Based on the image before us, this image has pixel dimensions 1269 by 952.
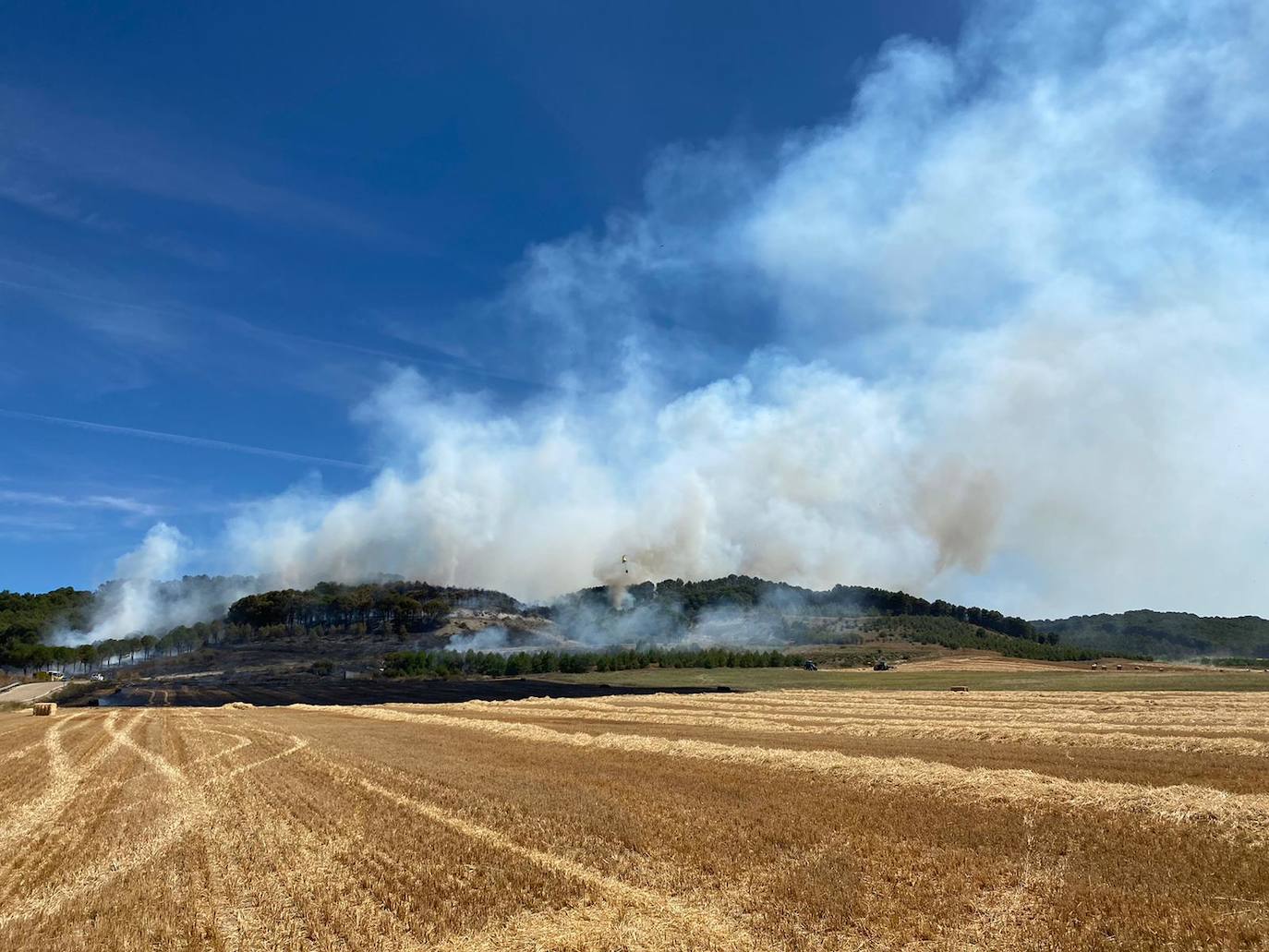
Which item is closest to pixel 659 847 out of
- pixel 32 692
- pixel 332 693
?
pixel 332 693

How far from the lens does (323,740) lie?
116 feet

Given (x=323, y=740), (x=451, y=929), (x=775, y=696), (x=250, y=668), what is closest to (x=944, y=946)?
(x=451, y=929)

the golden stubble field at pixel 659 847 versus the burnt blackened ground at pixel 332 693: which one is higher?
the golden stubble field at pixel 659 847

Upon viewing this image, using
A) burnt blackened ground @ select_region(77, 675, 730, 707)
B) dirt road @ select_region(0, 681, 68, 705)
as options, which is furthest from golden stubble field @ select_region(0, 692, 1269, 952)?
dirt road @ select_region(0, 681, 68, 705)

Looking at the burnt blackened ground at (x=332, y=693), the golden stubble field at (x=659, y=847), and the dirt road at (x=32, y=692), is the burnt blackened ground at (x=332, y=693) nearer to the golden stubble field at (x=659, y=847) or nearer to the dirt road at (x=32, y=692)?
the dirt road at (x=32, y=692)

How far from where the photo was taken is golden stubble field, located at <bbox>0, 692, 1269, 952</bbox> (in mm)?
10211

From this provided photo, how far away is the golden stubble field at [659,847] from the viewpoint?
33.5ft

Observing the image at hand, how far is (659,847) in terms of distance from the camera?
45.8 feet

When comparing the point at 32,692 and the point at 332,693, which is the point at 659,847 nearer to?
the point at 332,693

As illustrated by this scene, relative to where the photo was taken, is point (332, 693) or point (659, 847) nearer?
point (659, 847)

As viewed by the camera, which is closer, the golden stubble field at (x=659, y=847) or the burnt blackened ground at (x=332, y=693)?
the golden stubble field at (x=659, y=847)

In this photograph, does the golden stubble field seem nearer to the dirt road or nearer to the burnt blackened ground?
the burnt blackened ground

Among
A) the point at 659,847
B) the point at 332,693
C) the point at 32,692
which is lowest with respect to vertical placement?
the point at 32,692

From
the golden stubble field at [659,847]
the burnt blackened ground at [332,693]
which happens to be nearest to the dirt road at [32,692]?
the burnt blackened ground at [332,693]
